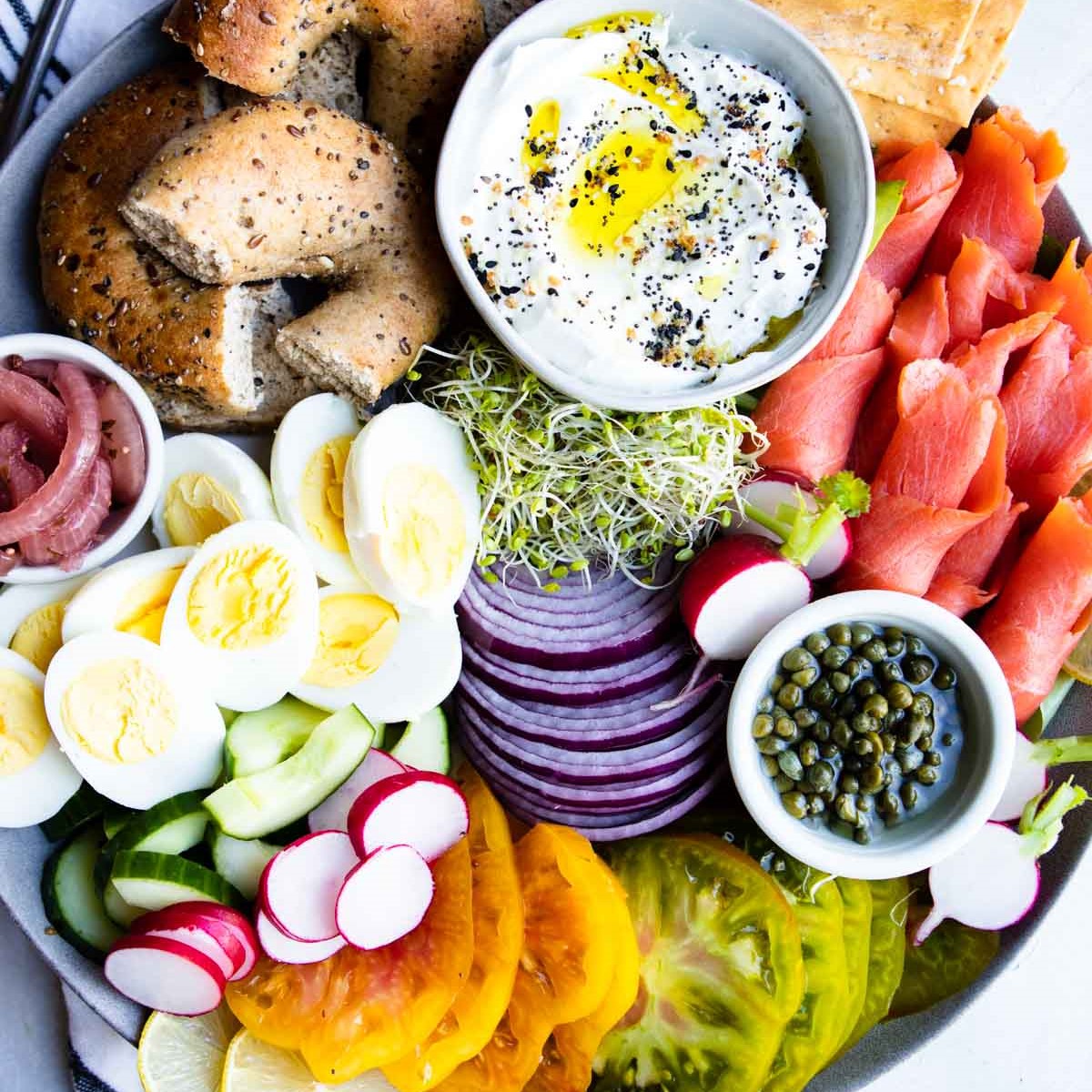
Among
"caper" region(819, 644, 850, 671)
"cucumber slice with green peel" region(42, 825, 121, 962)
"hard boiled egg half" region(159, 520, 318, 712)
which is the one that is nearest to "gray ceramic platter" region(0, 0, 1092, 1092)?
"cucumber slice with green peel" region(42, 825, 121, 962)

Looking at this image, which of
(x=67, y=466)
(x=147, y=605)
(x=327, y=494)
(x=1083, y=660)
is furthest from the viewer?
(x=1083, y=660)

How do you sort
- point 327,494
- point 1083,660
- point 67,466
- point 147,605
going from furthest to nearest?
point 1083,660
point 327,494
point 147,605
point 67,466

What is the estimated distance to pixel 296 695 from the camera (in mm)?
1883

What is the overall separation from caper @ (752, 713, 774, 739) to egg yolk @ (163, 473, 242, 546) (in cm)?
93

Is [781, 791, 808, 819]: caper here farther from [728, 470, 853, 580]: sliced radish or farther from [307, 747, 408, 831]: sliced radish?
[307, 747, 408, 831]: sliced radish

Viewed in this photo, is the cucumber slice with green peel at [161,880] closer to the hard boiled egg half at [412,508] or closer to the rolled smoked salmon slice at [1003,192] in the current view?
the hard boiled egg half at [412,508]

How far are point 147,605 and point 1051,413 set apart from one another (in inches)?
62.6

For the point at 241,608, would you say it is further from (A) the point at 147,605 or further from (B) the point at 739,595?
(B) the point at 739,595

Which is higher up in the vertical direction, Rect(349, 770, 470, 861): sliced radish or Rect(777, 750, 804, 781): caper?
Rect(777, 750, 804, 781): caper

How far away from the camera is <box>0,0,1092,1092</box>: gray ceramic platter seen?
5.88 ft

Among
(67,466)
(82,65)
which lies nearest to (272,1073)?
(67,466)

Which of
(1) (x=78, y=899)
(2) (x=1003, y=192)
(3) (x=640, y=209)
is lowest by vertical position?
(1) (x=78, y=899)

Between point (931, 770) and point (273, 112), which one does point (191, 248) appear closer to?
point (273, 112)

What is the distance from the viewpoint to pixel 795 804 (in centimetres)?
180
